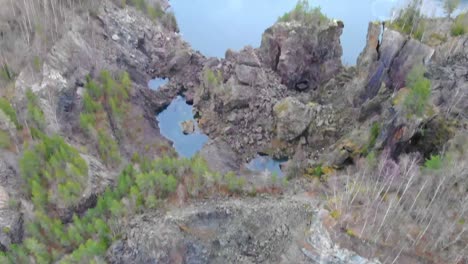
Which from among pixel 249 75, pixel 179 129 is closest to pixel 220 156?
pixel 179 129

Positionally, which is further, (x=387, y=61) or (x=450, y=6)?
(x=450, y=6)

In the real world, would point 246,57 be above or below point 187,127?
above

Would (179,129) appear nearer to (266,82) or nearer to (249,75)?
(249,75)

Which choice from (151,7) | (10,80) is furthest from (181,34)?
(10,80)

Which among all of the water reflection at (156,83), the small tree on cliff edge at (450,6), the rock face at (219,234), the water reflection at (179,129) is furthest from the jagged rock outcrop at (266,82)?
the rock face at (219,234)

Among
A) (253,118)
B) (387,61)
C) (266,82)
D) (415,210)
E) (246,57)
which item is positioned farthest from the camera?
(246,57)

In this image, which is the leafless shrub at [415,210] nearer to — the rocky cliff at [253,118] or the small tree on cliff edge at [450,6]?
the rocky cliff at [253,118]

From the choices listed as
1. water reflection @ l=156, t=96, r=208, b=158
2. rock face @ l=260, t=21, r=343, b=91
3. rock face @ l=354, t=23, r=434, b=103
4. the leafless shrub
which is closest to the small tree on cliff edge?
rock face @ l=354, t=23, r=434, b=103
